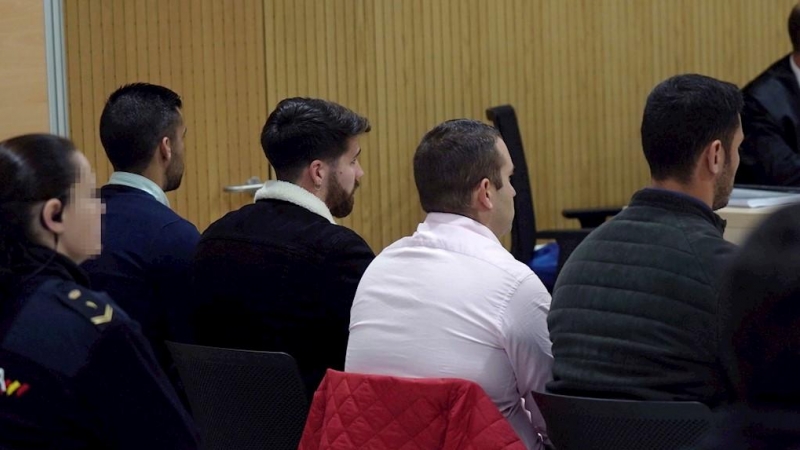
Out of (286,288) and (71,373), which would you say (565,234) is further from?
(71,373)

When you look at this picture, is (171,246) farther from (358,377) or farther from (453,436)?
(453,436)

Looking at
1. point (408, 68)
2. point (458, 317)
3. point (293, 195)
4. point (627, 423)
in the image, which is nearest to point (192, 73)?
point (408, 68)

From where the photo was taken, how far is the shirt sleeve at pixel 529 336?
96.5 inches

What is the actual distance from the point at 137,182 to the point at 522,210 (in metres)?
2.32

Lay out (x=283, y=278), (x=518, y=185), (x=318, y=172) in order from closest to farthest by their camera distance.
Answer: (x=283, y=278), (x=318, y=172), (x=518, y=185)

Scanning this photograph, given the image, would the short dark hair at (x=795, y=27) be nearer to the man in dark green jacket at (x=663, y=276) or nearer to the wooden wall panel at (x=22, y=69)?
the man in dark green jacket at (x=663, y=276)

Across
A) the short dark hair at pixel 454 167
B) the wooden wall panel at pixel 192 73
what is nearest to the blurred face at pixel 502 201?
the short dark hair at pixel 454 167

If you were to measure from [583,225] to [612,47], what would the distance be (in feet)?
3.16

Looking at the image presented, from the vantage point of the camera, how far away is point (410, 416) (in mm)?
2285

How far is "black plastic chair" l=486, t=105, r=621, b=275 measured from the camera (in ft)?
17.0

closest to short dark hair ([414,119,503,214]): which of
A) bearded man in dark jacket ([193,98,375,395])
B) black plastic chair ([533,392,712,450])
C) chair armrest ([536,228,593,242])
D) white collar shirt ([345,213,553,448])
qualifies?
white collar shirt ([345,213,553,448])

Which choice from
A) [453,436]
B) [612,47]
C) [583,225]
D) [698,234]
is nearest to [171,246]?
[453,436]

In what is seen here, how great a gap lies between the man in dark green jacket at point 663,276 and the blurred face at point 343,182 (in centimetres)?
Result: 93

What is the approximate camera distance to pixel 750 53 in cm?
628
